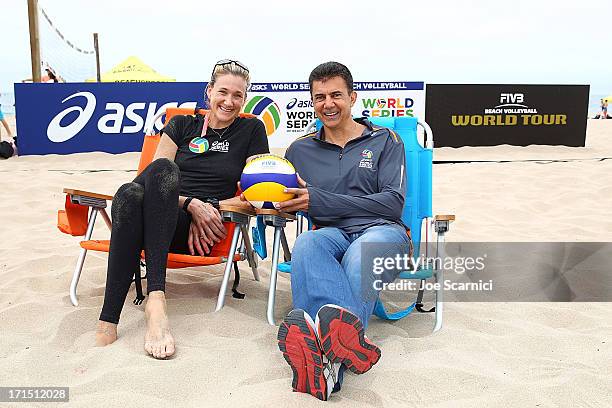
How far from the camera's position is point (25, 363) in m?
2.42

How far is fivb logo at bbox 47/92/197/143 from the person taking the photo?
30.8 ft

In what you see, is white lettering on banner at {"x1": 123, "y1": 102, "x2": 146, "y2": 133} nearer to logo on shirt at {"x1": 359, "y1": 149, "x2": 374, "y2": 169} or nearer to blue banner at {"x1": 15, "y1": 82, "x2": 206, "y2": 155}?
blue banner at {"x1": 15, "y1": 82, "x2": 206, "y2": 155}

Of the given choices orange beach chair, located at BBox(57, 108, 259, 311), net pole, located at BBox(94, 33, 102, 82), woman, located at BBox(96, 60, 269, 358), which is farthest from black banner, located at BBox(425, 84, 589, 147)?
net pole, located at BBox(94, 33, 102, 82)

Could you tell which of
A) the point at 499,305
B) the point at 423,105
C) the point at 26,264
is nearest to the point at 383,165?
the point at 499,305

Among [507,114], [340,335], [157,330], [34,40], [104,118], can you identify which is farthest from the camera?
[507,114]

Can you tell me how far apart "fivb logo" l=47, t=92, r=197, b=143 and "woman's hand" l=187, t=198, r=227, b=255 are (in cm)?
662

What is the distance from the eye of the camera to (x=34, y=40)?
1071cm

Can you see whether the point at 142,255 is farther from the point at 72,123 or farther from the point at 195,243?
the point at 72,123

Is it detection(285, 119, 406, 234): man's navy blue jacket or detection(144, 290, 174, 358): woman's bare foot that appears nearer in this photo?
detection(144, 290, 174, 358): woman's bare foot

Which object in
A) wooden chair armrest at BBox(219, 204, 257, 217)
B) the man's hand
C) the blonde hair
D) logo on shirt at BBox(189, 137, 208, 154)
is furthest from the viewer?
logo on shirt at BBox(189, 137, 208, 154)

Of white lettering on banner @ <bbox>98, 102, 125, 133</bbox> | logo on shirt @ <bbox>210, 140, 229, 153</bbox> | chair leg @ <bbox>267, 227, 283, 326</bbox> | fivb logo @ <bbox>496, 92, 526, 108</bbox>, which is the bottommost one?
chair leg @ <bbox>267, 227, 283, 326</bbox>

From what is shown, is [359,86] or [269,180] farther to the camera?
[359,86]

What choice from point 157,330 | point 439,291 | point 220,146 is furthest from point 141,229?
point 439,291

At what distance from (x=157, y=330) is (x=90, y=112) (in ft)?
25.0
